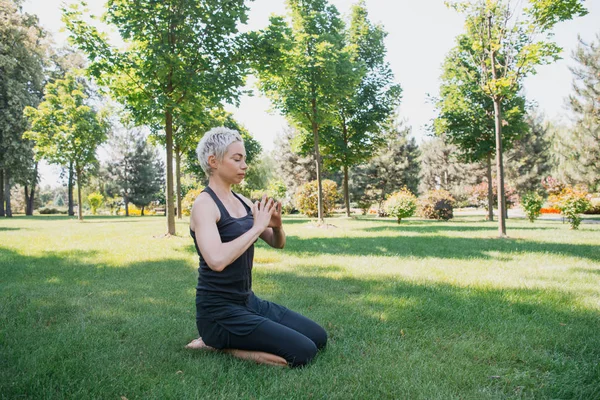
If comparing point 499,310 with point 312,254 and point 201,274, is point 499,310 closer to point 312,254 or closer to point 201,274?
point 201,274

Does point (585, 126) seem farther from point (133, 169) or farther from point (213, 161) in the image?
point (133, 169)

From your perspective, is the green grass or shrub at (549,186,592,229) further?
shrub at (549,186,592,229)

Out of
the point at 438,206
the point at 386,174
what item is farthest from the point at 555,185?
the point at 386,174

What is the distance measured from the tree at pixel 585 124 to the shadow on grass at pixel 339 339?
3100 centimetres

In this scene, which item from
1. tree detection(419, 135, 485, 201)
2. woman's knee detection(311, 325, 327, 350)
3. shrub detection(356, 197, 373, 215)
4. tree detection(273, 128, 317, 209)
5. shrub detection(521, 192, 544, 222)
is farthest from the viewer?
tree detection(273, 128, 317, 209)

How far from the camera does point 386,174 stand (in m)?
38.3

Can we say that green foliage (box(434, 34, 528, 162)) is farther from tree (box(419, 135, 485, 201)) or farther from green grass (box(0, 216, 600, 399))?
tree (box(419, 135, 485, 201))

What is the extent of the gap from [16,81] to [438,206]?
31.5 meters

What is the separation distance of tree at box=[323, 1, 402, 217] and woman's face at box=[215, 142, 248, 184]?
62.8 ft

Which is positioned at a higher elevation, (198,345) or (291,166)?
(291,166)

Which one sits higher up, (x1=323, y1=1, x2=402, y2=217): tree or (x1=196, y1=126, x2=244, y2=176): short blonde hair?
(x1=323, y1=1, x2=402, y2=217): tree

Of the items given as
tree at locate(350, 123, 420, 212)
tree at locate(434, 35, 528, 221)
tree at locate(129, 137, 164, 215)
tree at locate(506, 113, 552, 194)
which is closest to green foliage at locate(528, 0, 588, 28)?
tree at locate(434, 35, 528, 221)

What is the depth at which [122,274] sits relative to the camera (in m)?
6.41

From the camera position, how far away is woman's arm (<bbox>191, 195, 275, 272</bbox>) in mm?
2646
